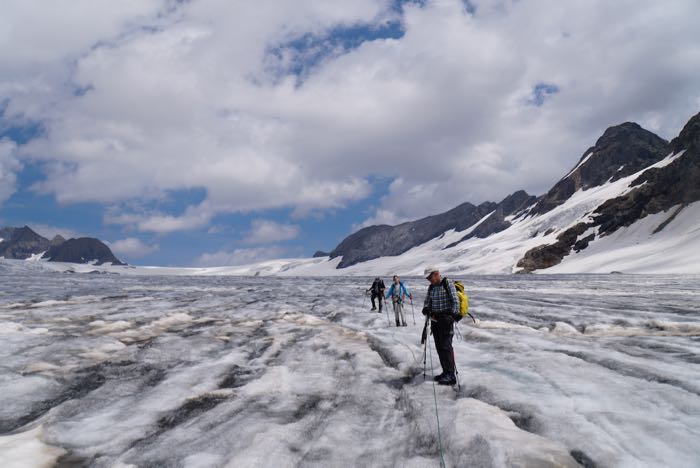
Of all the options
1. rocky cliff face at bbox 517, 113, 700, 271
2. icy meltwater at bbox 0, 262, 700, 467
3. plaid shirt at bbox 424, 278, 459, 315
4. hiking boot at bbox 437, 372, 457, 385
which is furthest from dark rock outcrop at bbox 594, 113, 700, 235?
hiking boot at bbox 437, 372, 457, 385

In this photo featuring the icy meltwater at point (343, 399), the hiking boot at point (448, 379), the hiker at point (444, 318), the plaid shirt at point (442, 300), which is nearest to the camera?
the icy meltwater at point (343, 399)

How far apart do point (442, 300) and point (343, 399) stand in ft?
9.98

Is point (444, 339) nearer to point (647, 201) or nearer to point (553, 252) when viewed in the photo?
point (553, 252)

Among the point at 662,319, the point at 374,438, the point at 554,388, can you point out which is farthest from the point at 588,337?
the point at 374,438

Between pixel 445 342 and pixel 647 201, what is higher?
pixel 647 201

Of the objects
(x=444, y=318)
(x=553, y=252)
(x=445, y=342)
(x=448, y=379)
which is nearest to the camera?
Answer: (x=448, y=379)

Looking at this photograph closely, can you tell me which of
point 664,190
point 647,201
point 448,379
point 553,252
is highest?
point 664,190

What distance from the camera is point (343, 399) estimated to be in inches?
328

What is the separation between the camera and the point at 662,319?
17.2 m

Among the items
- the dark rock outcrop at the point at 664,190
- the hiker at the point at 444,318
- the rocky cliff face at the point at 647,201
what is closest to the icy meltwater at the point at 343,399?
the hiker at the point at 444,318

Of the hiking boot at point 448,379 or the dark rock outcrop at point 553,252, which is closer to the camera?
the hiking boot at point 448,379

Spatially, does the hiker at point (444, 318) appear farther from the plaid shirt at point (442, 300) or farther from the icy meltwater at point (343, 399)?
the icy meltwater at point (343, 399)

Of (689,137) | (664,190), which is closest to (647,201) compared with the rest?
(664,190)

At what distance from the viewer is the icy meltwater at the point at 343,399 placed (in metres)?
5.91
